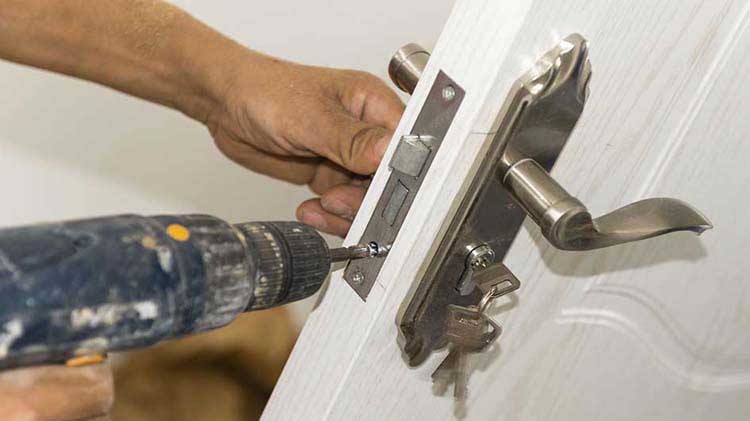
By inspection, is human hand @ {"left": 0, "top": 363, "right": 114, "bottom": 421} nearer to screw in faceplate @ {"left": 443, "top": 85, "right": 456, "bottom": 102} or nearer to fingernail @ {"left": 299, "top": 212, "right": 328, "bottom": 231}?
screw in faceplate @ {"left": 443, "top": 85, "right": 456, "bottom": 102}

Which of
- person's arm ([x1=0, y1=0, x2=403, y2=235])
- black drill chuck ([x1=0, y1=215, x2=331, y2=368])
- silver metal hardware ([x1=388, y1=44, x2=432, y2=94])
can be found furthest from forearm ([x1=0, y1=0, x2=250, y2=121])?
black drill chuck ([x1=0, y1=215, x2=331, y2=368])

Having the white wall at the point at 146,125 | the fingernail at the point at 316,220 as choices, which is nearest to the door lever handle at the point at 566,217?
the fingernail at the point at 316,220

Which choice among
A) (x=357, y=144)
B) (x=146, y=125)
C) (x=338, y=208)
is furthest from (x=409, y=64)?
(x=146, y=125)

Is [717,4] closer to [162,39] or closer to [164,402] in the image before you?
[162,39]

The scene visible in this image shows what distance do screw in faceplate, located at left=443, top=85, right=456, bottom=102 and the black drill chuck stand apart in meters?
0.13

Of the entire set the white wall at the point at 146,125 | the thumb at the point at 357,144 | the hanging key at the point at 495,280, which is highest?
the hanging key at the point at 495,280

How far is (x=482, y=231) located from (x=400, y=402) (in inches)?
5.4

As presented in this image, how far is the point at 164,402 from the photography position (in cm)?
117

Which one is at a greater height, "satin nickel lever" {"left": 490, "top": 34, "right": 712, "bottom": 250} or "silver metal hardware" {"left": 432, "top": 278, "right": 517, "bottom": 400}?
"satin nickel lever" {"left": 490, "top": 34, "right": 712, "bottom": 250}

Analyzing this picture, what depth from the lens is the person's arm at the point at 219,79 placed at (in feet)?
2.23

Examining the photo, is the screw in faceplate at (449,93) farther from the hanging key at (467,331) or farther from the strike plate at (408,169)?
the hanging key at (467,331)

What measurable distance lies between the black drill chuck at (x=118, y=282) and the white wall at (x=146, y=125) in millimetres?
571

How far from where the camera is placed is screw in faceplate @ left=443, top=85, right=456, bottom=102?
41 cm

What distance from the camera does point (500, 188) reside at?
0.43 m
